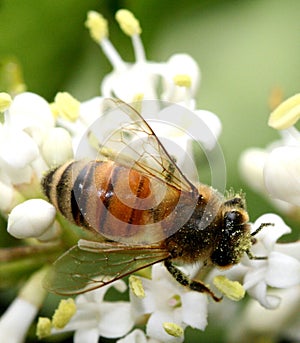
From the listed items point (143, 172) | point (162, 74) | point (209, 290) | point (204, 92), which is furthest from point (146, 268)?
point (204, 92)

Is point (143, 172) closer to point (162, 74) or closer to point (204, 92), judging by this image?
point (162, 74)

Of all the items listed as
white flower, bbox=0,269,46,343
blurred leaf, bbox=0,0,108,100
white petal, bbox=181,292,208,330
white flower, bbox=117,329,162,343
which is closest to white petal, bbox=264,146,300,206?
white petal, bbox=181,292,208,330

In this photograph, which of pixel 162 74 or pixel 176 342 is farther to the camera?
pixel 162 74

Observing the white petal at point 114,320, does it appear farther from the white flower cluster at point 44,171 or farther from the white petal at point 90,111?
the white petal at point 90,111

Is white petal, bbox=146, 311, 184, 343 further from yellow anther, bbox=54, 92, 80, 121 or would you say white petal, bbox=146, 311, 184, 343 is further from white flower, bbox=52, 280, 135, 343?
yellow anther, bbox=54, 92, 80, 121

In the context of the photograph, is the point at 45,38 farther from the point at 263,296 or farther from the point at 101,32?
the point at 263,296
